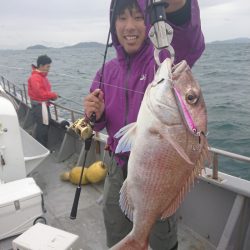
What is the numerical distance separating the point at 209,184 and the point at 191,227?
0.66 m

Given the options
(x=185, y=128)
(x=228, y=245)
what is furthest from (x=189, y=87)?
(x=228, y=245)

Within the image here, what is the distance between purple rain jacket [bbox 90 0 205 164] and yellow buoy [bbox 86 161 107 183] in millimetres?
2753

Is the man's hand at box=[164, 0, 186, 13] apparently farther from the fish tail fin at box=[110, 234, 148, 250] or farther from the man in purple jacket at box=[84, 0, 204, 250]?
the fish tail fin at box=[110, 234, 148, 250]

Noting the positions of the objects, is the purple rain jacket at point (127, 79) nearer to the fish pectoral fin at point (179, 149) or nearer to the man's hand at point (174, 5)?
the man's hand at point (174, 5)

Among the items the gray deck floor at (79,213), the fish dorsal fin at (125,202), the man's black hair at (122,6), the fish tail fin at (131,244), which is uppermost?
the man's black hair at (122,6)

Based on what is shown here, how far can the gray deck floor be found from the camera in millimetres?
3984

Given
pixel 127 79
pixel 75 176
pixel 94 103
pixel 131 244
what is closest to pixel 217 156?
pixel 127 79

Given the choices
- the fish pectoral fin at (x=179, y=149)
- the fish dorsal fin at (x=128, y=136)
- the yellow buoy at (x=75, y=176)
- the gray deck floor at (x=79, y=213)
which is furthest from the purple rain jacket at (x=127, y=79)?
the yellow buoy at (x=75, y=176)

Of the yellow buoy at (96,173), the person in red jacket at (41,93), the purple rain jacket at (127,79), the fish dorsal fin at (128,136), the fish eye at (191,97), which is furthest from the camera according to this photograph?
the person in red jacket at (41,93)

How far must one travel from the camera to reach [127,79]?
2.54 metres

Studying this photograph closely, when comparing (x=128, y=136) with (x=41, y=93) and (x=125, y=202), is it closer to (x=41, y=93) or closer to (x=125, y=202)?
(x=125, y=202)

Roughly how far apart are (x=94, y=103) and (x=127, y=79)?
1.01 feet

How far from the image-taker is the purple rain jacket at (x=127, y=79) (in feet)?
7.39

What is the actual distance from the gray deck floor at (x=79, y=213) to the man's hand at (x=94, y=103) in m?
2.04
